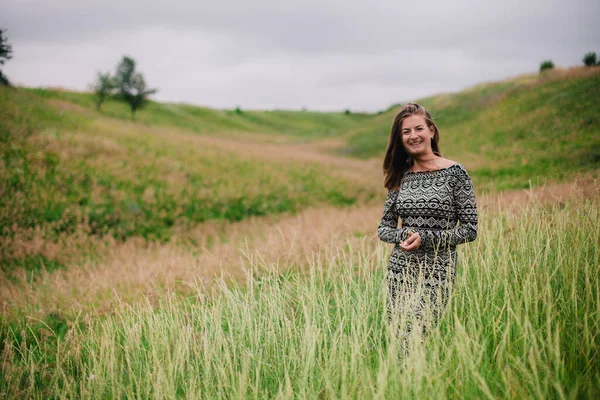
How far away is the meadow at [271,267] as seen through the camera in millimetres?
2029

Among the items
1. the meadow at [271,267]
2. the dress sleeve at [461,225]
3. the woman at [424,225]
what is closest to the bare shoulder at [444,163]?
the woman at [424,225]

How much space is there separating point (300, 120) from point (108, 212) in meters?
65.6

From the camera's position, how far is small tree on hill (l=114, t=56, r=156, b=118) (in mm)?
33031

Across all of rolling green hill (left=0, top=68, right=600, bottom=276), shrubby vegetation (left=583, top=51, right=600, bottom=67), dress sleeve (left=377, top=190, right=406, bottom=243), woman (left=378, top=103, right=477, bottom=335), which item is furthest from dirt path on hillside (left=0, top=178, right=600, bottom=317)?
shrubby vegetation (left=583, top=51, right=600, bottom=67)

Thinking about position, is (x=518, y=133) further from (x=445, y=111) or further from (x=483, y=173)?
(x=445, y=111)

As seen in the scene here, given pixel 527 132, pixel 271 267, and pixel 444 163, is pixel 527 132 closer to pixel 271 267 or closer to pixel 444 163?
pixel 444 163

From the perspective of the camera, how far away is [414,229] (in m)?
2.48

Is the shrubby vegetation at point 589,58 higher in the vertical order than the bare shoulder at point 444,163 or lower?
higher

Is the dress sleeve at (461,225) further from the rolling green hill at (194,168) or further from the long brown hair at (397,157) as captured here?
the rolling green hill at (194,168)

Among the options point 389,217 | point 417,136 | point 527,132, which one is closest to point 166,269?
point 389,217

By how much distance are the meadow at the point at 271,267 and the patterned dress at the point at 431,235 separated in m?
0.20

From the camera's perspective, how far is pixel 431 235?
234 centimetres

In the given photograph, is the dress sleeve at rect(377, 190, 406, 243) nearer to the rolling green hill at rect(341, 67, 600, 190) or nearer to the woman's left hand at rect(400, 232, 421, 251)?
the woman's left hand at rect(400, 232, 421, 251)

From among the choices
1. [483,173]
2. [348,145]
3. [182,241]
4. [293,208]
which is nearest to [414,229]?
[182,241]
